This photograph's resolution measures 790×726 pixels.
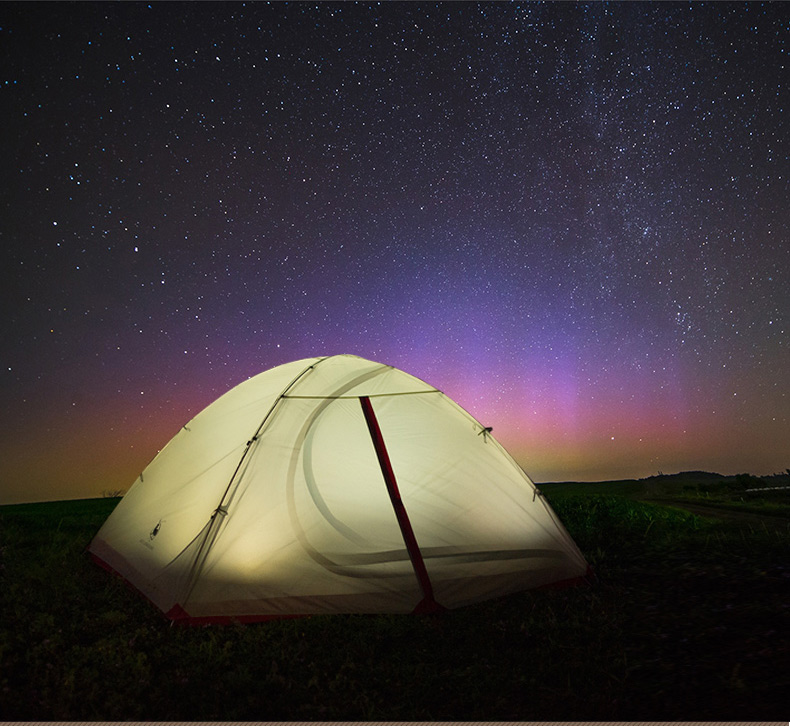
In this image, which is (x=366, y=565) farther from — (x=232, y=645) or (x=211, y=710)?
(x=211, y=710)

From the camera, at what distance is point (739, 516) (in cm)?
1020

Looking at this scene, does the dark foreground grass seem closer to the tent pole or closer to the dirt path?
the tent pole

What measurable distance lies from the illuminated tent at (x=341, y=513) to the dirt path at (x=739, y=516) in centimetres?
450

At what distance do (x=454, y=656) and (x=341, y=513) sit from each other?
5.87ft

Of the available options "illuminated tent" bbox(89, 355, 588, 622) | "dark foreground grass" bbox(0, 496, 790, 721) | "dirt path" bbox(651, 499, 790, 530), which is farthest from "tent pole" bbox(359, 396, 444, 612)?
"dirt path" bbox(651, 499, 790, 530)

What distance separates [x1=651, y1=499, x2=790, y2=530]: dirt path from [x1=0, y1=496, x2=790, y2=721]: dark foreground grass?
308 centimetres

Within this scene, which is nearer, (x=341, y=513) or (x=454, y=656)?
(x=454, y=656)

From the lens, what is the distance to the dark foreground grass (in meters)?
3.75

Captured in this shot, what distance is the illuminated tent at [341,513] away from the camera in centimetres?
547

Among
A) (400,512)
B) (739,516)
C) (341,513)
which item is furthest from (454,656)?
(739,516)

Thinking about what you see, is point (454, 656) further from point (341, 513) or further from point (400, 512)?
point (341, 513)

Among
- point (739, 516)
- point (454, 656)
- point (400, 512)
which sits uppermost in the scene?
point (400, 512)

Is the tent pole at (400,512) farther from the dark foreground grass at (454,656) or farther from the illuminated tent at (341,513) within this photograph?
the dark foreground grass at (454,656)

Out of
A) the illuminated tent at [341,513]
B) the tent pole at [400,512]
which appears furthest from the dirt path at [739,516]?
the tent pole at [400,512]
